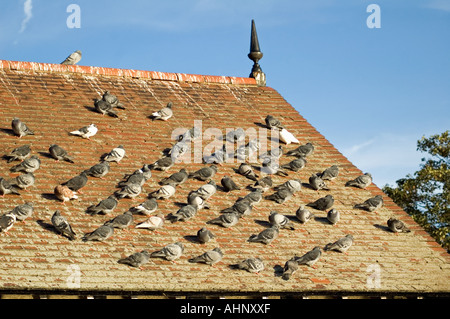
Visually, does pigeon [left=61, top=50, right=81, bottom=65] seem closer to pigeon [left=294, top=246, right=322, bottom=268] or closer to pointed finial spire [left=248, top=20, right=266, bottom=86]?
pointed finial spire [left=248, top=20, right=266, bottom=86]

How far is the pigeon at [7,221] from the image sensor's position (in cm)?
1384

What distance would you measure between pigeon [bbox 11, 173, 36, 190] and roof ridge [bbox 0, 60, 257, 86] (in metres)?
5.24

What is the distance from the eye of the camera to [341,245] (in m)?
15.7

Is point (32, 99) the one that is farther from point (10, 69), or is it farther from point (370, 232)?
point (370, 232)

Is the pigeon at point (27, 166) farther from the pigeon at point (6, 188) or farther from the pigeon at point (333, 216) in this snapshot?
the pigeon at point (333, 216)

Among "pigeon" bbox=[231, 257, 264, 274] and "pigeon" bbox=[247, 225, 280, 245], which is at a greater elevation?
"pigeon" bbox=[247, 225, 280, 245]

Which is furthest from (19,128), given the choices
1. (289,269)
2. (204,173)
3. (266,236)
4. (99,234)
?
(289,269)

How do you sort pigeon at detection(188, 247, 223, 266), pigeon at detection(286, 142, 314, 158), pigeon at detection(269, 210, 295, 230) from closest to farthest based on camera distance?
1. pigeon at detection(188, 247, 223, 266)
2. pigeon at detection(269, 210, 295, 230)
3. pigeon at detection(286, 142, 314, 158)

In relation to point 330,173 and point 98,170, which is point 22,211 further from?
point 330,173

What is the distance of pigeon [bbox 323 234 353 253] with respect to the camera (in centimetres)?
1567

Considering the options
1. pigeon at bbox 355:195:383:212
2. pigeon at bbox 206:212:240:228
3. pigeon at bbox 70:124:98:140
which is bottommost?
pigeon at bbox 206:212:240:228

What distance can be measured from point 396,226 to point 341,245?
1735mm

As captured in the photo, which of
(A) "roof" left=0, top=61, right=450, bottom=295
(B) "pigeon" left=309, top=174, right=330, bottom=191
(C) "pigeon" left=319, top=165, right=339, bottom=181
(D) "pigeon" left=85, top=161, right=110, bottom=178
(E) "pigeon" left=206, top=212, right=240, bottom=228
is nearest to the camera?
(A) "roof" left=0, top=61, right=450, bottom=295

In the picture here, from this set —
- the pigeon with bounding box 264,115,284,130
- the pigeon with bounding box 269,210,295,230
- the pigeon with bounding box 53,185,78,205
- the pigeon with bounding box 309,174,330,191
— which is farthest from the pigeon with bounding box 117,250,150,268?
the pigeon with bounding box 264,115,284,130
